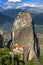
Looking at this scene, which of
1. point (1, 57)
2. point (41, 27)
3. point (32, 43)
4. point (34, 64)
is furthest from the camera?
point (41, 27)

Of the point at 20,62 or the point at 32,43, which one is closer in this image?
the point at 20,62

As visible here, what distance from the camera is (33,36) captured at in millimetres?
56281

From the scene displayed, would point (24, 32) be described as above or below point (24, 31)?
below

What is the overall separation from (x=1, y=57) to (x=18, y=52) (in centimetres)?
355

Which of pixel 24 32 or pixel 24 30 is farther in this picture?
pixel 24 30

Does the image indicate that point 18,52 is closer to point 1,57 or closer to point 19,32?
point 1,57

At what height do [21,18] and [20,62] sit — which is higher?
[21,18]

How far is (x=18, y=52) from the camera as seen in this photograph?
3694cm

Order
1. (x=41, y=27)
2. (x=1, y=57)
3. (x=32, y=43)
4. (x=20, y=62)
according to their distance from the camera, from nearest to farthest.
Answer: (x=1, y=57), (x=20, y=62), (x=32, y=43), (x=41, y=27)

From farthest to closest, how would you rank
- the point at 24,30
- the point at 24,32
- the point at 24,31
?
the point at 24,30
the point at 24,31
the point at 24,32

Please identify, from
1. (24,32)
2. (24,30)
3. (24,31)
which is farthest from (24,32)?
(24,30)

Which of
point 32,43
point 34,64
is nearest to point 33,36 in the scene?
point 32,43

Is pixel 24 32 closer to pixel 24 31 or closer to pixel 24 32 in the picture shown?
pixel 24 32

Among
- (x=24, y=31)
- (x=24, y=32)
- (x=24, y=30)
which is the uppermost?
(x=24, y=30)
